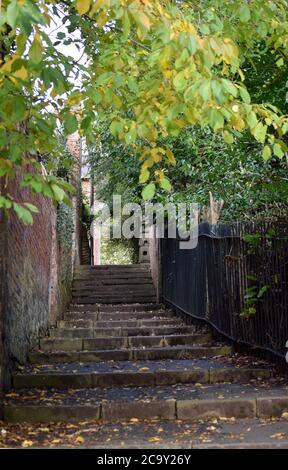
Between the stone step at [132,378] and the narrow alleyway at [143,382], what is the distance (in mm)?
11

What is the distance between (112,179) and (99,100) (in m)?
10.2

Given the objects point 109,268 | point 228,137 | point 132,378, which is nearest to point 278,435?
point 132,378

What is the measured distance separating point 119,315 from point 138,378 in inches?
173

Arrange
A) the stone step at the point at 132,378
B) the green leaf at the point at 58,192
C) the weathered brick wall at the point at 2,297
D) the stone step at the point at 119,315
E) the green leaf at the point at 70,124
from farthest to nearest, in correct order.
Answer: the stone step at the point at 119,315, the stone step at the point at 132,378, the weathered brick wall at the point at 2,297, the green leaf at the point at 70,124, the green leaf at the point at 58,192

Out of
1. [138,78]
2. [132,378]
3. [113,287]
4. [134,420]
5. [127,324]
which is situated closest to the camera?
[138,78]

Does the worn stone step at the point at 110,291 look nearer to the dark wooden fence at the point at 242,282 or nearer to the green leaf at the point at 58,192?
the dark wooden fence at the point at 242,282

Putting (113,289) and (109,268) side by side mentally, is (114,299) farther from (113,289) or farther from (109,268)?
(109,268)

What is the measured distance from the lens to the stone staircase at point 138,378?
220 inches

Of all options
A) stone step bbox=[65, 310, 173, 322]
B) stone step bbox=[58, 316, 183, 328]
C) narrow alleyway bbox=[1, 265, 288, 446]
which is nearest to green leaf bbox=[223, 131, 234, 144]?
narrow alleyway bbox=[1, 265, 288, 446]

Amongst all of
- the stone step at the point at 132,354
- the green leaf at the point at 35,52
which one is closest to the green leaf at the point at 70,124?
the green leaf at the point at 35,52

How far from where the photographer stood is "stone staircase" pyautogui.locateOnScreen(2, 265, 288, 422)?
5594 mm

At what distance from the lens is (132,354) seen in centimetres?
773
